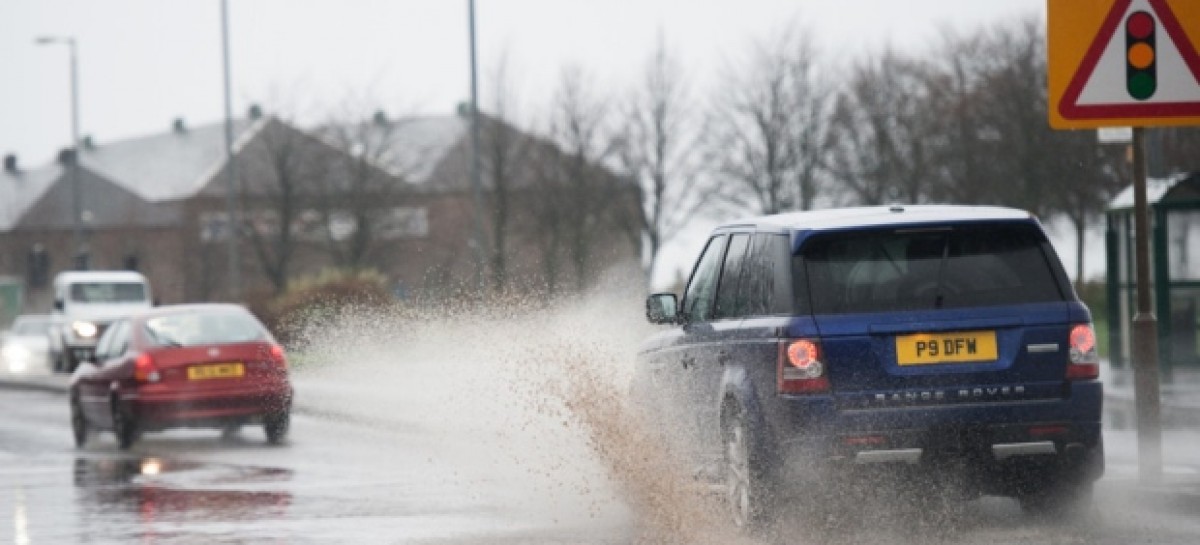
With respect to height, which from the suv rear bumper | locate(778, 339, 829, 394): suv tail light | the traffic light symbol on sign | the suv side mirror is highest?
the traffic light symbol on sign

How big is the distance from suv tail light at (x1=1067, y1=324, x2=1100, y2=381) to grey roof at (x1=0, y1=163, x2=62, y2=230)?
10992 cm

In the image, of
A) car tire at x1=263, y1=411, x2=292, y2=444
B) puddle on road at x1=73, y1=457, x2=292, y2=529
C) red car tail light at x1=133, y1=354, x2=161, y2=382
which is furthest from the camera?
car tire at x1=263, y1=411, x2=292, y2=444

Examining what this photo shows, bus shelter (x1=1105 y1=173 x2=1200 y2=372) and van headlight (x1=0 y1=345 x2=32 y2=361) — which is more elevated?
bus shelter (x1=1105 y1=173 x2=1200 y2=372)

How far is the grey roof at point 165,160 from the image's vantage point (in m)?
113

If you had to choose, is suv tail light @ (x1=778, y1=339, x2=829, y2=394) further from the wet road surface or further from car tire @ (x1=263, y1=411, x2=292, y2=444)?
car tire @ (x1=263, y1=411, x2=292, y2=444)

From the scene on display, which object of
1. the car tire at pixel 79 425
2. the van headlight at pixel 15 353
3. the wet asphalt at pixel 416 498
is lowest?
the van headlight at pixel 15 353

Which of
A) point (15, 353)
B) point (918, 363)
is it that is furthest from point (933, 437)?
point (15, 353)

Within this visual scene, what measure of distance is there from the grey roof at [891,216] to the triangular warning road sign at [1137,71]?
6.53ft

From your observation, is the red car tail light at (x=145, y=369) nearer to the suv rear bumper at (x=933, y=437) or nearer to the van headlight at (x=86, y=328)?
the suv rear bumper at (x=933, y=437)

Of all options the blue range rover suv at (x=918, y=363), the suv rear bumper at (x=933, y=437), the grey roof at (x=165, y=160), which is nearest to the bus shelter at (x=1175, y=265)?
the blue range rover suv at (x=918, y=363)

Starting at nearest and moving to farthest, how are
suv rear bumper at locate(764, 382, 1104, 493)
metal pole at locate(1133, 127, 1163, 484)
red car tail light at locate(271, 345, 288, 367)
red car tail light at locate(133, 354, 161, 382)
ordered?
suv rear bumper at locate(764, 382, 1104, 493)
metal pole at locate(1133, 127, 1163, 484)
red car tail light at locate(133, 354, 161, 382)
red car tail light at locate(271, 345, 288, 367)

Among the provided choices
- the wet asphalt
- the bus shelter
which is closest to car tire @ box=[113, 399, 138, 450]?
the wet asphalt

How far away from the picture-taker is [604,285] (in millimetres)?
45406

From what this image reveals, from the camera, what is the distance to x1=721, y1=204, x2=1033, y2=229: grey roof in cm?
1023
